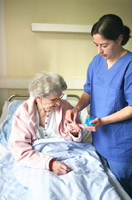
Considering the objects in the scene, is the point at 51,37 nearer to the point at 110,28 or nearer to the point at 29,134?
the point at 110,28

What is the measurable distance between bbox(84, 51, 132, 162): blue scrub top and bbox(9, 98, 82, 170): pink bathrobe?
0.80 feet

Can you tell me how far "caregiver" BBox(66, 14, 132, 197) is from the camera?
4.09ft

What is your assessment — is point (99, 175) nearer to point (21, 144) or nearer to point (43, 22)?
point (21, 144)

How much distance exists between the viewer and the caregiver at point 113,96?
125 cm

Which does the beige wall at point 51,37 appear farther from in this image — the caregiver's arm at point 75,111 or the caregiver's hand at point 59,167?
the caregiver's hand at point 59,167

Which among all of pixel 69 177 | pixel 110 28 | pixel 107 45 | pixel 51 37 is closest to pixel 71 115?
pixel 69 177

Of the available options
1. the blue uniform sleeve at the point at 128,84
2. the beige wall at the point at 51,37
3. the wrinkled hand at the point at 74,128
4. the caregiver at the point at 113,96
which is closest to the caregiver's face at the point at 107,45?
the caregiver at the point at 113,96

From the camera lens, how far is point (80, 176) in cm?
116

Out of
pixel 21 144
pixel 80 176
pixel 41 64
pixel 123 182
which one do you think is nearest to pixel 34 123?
pixel 21 144

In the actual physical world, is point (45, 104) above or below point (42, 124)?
above

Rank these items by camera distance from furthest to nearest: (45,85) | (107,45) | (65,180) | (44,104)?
(44,104) → (45,85) → (107,45) → (65,180)

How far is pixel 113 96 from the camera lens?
134cm

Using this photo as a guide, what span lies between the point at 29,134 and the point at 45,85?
41 cm

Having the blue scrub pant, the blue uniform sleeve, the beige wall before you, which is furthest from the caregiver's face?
the beige wall
